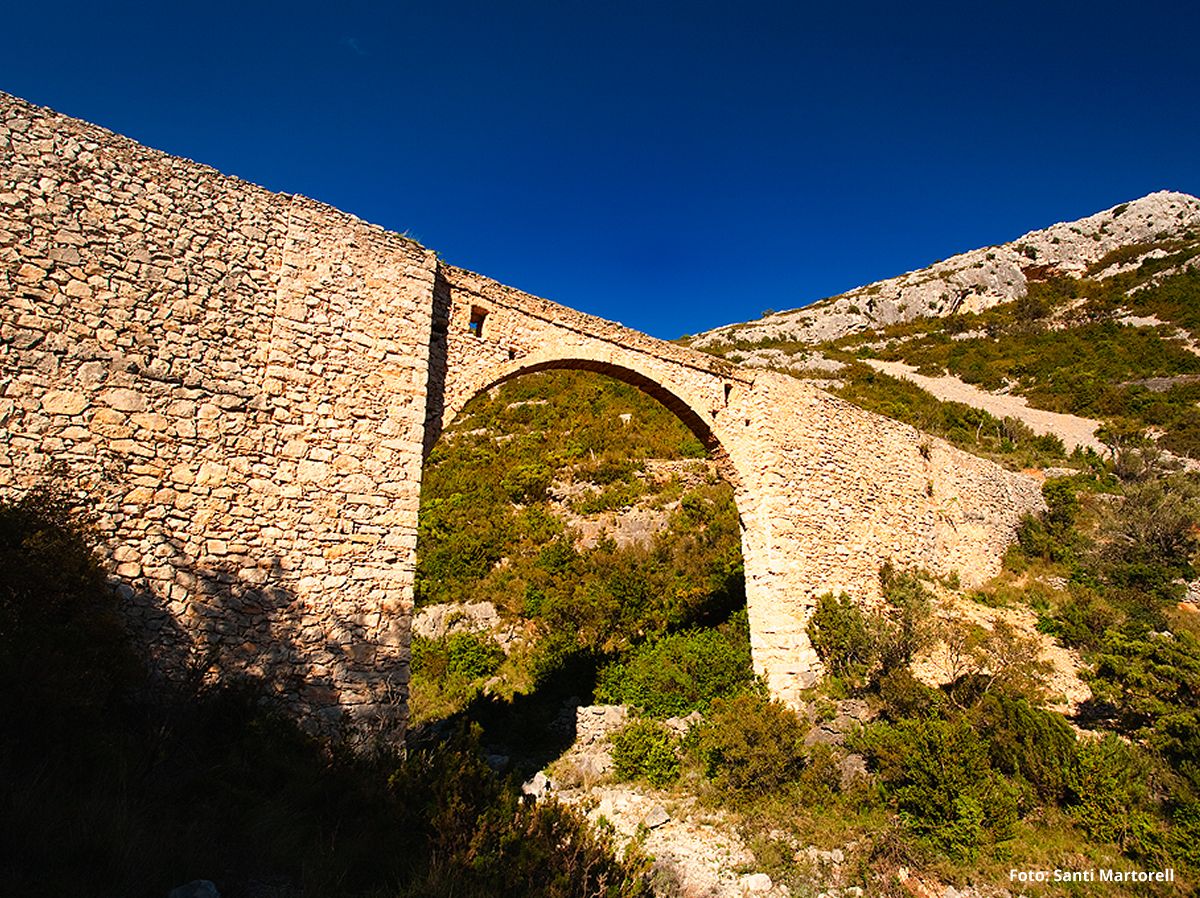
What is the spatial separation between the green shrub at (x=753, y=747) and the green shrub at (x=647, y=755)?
1.46ft

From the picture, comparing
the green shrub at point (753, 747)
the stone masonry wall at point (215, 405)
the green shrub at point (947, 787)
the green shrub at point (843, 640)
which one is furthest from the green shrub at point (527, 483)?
the green shrub at point (947, 787)

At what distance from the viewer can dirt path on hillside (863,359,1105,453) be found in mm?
24859

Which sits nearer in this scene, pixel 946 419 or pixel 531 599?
pixel 531 599

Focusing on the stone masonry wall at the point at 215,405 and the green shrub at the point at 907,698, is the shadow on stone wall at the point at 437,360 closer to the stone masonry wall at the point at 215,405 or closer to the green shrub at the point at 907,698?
the stone masonry wall at the point at 215,405

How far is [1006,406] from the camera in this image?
94.6 feet

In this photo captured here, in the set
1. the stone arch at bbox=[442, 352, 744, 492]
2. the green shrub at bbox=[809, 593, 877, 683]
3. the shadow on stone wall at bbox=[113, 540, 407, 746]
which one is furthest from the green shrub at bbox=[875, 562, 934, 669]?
the shadow on stone wall at bbox=[113, 540, 407, 746]

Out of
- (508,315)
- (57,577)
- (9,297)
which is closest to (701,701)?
(508,315)

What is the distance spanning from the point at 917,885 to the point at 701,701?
4.54m

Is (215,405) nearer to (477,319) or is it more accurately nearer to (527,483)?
(477,319)

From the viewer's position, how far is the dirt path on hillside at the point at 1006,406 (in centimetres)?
2486

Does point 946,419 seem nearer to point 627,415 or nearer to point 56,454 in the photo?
point 627,415

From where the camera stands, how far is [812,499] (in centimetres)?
1133

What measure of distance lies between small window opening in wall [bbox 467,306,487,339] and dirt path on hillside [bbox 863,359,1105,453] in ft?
80.2

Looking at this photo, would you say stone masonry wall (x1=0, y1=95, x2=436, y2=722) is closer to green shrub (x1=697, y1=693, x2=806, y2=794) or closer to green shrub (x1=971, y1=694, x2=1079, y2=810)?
green shrub (x1=697, y1=693, x2=806, y2=794)
